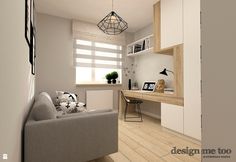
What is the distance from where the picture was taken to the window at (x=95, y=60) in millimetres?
4156

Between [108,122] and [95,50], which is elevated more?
[95,50]

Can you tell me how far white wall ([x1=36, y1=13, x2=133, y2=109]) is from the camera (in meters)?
3.64

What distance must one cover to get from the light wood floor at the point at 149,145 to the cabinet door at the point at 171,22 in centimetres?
168

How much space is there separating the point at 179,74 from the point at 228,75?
185 cm

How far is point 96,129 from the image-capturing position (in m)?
1.61

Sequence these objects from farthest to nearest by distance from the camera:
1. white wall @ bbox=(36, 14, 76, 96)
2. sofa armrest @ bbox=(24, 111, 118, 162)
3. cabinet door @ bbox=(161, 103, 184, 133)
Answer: white wall @ bbox=(36, 14, 76, 96), cabinet door @ bbox=(161, 103, 184, 133), sofa armrest @ bbox=(24, 111, 118, 162)

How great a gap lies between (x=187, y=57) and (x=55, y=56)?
3.11 metres

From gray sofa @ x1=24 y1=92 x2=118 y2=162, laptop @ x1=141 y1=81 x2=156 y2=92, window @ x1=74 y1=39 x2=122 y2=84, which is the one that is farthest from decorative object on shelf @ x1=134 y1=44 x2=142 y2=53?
gray sofa @ x1=24 y1=92 x2=118 y2=162

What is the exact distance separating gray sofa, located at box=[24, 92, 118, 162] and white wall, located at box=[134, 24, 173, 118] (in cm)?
243

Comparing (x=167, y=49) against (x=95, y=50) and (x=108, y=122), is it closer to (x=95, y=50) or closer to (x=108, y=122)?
(x=108, y=122)

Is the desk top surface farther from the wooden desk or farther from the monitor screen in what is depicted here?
the monitor screen

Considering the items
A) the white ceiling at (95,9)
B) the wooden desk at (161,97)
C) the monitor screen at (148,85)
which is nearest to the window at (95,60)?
the white ceiling at (95,9)

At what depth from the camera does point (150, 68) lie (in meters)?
4.25

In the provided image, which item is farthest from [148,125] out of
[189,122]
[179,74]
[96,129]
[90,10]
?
[90,10]
